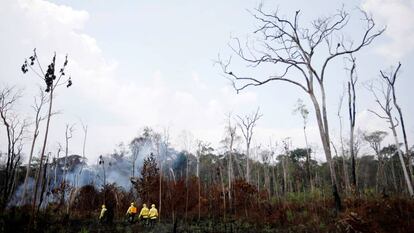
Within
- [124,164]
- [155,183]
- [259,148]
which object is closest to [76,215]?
[155,183]

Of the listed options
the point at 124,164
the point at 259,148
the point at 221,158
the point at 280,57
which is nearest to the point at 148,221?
the point at 280,57

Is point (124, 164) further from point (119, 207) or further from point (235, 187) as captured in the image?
point (235, 187)

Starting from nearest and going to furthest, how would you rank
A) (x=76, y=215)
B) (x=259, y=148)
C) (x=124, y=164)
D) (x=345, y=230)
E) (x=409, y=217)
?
(x=345, y=230)
(x=409, y=217)
(x=76, y=215)
(x=259, y=148)
(x=124, y=164)

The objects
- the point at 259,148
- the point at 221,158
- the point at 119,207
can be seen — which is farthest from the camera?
the point at 221,158

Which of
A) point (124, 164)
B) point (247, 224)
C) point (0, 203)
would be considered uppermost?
point (124, 164)

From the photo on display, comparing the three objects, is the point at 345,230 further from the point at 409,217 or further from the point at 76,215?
the point at 76,215

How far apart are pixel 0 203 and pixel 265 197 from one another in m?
19.0

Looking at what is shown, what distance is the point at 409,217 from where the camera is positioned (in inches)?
444

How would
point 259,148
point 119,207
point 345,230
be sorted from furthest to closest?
1. point 259,148
2. point 119,207
3. point 345,230

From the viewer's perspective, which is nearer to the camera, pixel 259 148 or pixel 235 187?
pixel 235 187

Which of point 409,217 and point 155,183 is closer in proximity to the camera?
point 409,217

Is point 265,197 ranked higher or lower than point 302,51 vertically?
lower

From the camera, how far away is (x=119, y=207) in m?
22.9

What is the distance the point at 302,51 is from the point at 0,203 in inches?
518
